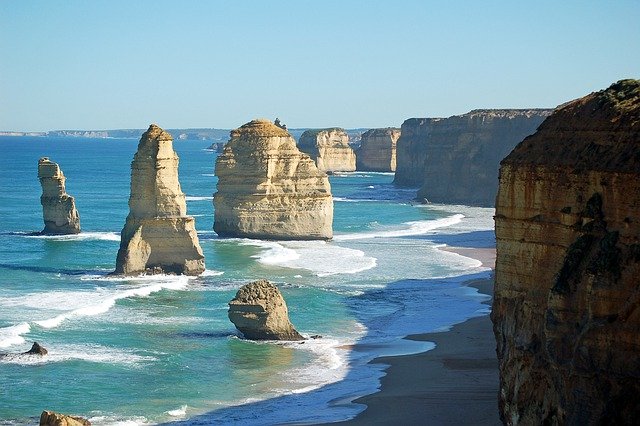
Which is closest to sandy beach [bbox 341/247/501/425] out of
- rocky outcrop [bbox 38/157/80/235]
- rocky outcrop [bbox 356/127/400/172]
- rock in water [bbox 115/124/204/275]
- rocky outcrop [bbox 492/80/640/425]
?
rocky outcrop [bbox 492/80/640/425]

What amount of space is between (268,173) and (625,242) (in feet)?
157

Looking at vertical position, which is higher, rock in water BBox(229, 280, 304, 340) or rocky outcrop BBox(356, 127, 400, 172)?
rocky outcrop BBox(356, 127, 400, 172)

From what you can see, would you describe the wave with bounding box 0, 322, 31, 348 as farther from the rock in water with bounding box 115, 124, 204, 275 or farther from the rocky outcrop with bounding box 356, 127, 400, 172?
the rocky outcrop with bounding box 356, 127, 400, 172

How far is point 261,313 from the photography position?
35812 mm

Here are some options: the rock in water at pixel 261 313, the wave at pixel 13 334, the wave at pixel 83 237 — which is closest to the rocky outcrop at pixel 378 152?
the wave at pixel 83 237

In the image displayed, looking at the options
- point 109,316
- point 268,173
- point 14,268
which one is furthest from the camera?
point 268,173

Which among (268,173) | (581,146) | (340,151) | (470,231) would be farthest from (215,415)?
(340,151)

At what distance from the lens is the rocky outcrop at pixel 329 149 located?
15562cm

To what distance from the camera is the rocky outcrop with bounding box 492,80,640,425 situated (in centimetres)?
1762

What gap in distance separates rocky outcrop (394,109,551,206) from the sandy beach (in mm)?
64818

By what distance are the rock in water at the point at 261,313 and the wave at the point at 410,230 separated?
→ 33047mm

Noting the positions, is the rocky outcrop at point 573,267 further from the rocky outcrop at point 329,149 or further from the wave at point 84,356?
the rocky outcrop at point 329,149

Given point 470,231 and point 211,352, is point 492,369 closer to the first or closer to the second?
point 211,352

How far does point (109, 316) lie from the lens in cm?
4006
